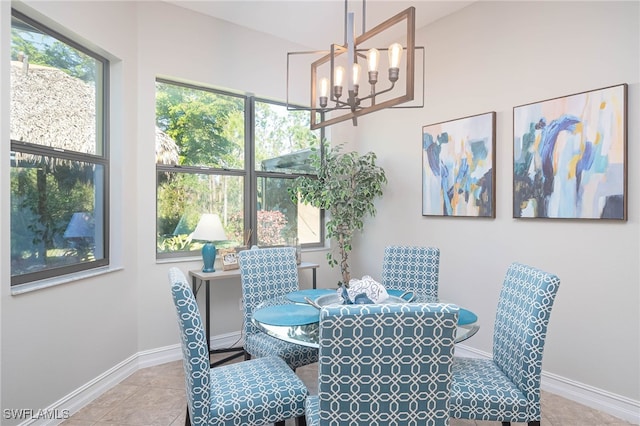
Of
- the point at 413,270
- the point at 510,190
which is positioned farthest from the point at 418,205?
the point at 413,270

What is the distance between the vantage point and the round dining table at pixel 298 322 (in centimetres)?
160

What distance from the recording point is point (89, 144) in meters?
2.70

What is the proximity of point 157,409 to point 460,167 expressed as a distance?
298 centimetres

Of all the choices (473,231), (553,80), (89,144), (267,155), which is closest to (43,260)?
(89,144)

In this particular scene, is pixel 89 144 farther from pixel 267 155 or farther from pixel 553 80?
pixel 553 80

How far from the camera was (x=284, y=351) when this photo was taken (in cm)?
210

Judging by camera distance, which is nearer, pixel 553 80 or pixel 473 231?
pixel 553 80

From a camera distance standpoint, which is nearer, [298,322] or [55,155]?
[298,322]

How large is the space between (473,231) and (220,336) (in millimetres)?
2502

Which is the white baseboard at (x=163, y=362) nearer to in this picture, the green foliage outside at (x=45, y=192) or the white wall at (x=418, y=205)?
the white wall at (x=418, y=205)

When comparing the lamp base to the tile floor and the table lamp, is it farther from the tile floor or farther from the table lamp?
the tile floor

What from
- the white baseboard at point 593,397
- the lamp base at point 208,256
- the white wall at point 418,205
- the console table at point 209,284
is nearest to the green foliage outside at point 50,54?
the white wall at point 418,205

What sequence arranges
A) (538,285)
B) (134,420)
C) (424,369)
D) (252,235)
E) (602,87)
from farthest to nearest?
1. (252,235)
2. (602,87)
3. (134,420)
4. (538,285)
5. (424,369)

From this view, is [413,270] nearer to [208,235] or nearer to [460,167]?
[460,167]
